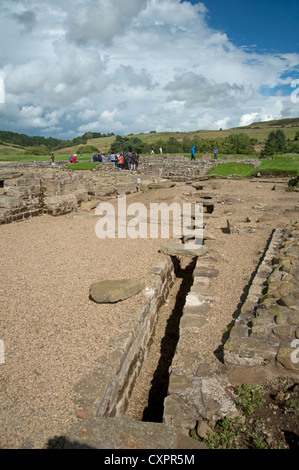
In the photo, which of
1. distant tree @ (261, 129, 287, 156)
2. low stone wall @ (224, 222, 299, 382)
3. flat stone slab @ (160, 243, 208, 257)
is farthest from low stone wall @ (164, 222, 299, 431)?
distant tree @ (261, 129, 287, 156)

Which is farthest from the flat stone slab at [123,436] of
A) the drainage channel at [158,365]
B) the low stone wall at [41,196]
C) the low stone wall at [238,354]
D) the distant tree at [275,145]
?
the distant tree at [275,145]

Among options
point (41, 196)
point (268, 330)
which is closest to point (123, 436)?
point (268, 330)

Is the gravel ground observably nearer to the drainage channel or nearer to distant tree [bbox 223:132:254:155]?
the drainage channel

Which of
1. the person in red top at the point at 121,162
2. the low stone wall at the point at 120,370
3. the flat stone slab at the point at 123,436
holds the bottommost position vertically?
the low stone wall at the point at 120,370

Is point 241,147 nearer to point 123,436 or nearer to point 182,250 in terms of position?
point 182,250

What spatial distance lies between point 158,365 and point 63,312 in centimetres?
173

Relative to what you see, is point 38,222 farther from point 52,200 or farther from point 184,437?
point 184,437

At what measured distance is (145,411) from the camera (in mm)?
3967

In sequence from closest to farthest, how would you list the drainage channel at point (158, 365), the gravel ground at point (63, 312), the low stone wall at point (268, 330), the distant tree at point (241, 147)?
the gravel ground at point (63, 312), the low stone wall at point (268, 330), the drainage channel at point (158, 365), the distant tree at point (241, 147)

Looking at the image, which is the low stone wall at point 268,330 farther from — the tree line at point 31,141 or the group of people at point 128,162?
the tree line at point 31,141

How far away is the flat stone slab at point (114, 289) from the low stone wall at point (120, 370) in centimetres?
21

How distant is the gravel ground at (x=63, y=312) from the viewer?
297 cm

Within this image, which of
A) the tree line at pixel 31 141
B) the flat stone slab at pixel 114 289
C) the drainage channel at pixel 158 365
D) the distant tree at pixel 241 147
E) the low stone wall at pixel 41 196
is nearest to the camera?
the drainage channel at pixel 158 365

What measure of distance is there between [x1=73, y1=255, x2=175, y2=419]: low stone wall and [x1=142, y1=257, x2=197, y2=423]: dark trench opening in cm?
31
